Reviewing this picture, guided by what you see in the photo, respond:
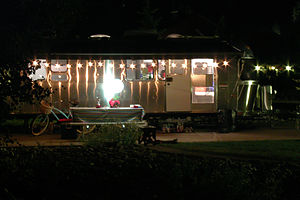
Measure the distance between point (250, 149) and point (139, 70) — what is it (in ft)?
20.7

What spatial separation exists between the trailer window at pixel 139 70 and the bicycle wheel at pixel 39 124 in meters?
3.30

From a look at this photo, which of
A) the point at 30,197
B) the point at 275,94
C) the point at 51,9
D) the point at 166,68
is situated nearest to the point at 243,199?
the point at 30,197

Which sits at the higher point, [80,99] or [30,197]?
[80,99]

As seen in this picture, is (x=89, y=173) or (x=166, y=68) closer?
(x=89, y=173)

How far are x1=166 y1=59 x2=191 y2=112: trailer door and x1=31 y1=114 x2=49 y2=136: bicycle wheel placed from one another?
4340 millimetres

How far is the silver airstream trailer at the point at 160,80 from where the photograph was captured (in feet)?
49.5

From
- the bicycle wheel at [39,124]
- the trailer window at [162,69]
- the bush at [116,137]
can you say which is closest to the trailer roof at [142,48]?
the trailer window at [162,69]

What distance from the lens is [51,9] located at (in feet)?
22.4

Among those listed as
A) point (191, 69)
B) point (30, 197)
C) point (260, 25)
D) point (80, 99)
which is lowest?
point (30, 197)

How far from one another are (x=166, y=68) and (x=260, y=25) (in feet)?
60.4

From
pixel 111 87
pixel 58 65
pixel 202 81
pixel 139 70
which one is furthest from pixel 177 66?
pixel 58 65

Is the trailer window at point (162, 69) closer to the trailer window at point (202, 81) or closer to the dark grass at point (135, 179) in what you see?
the trailer window at point (202, 81)

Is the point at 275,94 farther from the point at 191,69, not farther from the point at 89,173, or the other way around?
the point at 89,173

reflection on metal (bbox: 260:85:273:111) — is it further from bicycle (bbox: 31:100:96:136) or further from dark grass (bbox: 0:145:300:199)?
dark grass (bbox: 0:145:300:199)
